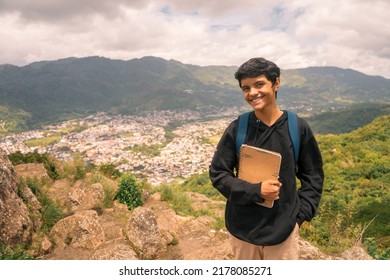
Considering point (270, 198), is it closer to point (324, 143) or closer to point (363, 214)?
point (363, 214)

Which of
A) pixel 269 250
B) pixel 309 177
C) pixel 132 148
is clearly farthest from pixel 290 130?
pixel 132 148

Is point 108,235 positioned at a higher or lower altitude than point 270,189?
lower

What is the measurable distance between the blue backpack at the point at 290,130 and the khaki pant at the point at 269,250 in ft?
2.35

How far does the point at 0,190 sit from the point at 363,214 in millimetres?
15207

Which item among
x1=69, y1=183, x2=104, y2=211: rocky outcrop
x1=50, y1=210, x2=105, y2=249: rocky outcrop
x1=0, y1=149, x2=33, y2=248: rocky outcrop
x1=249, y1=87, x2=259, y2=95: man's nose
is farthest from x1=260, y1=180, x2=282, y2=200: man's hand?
x1=69, y1=183, x2=104, y2=211: rocky outcrop

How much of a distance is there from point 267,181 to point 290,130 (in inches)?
18.5

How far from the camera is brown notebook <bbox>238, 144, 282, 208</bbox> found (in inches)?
84.0

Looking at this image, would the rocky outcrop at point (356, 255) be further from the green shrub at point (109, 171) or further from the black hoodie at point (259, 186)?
the green shrub at point (109, 171)

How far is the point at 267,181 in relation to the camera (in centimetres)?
213

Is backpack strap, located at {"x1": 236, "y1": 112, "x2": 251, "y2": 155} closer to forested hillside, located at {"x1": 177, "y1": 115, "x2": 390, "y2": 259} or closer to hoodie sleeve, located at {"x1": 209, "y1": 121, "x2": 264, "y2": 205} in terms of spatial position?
hoodie sleeve, located at {"x1": 209, "y1": 121, "x2": 264, "y2": 205}

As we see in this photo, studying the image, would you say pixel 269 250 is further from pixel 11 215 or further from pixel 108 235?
pixel 11 215

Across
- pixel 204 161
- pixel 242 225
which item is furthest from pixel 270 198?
pixel 204 161

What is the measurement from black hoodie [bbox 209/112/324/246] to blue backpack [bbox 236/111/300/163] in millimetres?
35
